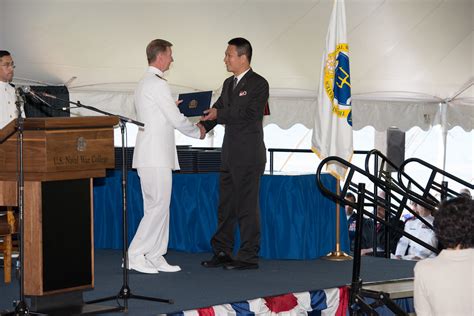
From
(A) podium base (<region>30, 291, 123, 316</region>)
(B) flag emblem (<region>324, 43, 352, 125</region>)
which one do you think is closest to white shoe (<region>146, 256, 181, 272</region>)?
(A) podium base (<region>30, 291, 123, 316</region>)

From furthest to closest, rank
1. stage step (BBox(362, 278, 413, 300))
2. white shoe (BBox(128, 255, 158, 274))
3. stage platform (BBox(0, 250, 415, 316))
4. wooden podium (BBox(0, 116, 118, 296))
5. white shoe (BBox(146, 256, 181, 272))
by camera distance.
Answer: white shoe (BBox(146, 256, 181, 272)), white shoe (BBox(128, 255, 158, 274)), stage step (BBox(362, 278, 413, 300)), stage platform (BBox(0, 250, 415, 316)), wooden podium (BBox(0, 116, 118, 296))

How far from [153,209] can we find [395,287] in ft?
5.87

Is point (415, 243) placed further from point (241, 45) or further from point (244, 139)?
point (241, 45)

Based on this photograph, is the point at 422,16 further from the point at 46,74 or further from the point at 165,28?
the point at 46,74

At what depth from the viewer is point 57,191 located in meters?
4.86

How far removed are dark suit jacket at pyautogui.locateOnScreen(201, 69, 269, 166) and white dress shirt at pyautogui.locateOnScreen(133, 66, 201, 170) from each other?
419 millimetres

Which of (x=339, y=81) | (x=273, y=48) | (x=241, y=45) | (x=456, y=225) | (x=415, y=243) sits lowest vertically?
(x=415, y=243)

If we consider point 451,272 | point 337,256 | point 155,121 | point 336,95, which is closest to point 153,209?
point 155,121

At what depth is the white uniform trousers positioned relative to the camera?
6.22 metres

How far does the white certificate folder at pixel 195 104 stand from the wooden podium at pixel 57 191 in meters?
1.57

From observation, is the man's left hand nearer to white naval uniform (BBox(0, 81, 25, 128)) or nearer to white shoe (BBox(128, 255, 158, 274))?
white shoe (BBox(128, 255, 158, 274))

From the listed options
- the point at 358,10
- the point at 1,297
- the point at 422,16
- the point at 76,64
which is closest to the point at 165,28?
the point at 76,64

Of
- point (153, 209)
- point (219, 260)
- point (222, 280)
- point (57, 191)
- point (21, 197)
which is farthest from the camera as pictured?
point (219, 260)

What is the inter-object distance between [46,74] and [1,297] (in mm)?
5546
